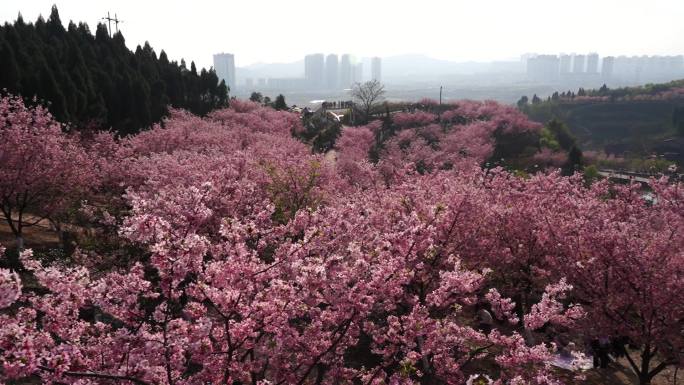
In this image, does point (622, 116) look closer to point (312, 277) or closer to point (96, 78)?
point (96, 78)

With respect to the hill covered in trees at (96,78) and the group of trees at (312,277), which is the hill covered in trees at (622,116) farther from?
the group of trees at (312,277)

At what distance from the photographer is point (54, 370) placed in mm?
4754

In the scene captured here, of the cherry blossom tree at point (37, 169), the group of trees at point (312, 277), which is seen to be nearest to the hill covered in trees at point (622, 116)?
the group of trees at point (312, 277)

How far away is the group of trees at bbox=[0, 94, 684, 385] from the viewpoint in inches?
232

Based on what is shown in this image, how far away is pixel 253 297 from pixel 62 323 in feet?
8.49

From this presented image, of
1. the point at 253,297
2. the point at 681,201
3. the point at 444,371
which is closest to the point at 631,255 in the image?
the point at 444,371

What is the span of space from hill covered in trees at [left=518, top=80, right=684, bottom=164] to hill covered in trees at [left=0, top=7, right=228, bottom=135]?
85.6m

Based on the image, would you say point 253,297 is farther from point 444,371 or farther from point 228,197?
point 228,197

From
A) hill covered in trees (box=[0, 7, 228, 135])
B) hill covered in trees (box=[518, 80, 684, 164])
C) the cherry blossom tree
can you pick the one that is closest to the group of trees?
the cherry blossom tree

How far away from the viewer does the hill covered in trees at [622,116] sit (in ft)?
315

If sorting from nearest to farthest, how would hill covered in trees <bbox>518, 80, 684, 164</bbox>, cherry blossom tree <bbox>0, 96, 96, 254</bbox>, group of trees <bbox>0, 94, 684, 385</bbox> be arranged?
group of trees <bbox>0, 94, 684, 385</bbox>
cherry blossom tree <bbox>0, 96, 96, 254</bbox>
hill covered in trees <bbox>518, 80, 684, 164</bbox>

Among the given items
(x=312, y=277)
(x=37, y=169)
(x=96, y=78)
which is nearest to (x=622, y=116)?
(x=96, y=78)

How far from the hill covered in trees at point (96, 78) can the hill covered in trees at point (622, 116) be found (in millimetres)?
85607

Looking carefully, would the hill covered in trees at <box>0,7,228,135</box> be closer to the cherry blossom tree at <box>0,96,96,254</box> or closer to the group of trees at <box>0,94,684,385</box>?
the cherry blossom tree at <box>0,96,96,254</box>
